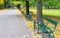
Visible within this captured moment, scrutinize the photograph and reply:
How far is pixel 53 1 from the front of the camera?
26875 millimetres

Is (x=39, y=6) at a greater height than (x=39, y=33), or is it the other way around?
(x=39, y=6)

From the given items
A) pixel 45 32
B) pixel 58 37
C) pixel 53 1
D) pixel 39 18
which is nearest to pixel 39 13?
pixel 39 18

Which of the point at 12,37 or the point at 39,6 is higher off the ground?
the point at 39,6

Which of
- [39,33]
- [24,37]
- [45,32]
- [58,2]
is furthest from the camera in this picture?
[58,2]

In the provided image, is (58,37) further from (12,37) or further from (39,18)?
(39,18)

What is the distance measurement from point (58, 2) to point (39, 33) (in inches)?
601

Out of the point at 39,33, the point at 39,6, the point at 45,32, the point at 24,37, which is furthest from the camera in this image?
the point at 39,6

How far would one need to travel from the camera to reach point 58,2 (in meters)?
→ 26.9

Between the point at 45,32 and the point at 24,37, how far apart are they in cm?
Answer: 162

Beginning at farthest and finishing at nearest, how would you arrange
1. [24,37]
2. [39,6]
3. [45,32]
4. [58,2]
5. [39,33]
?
[58,2]
[39,6]
[39,33]
[24,37]
[45,32]

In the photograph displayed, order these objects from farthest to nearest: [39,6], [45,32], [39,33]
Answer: [39,6], [39,33], [45,32]

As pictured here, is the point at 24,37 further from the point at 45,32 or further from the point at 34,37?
the point at 45,32

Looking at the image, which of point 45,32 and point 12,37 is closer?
point 45,32

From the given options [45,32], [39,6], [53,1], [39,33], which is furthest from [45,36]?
[53,1]
